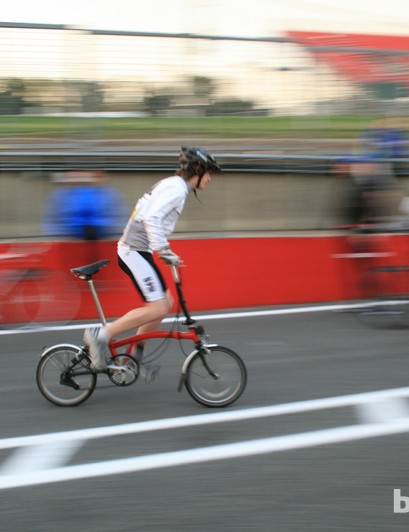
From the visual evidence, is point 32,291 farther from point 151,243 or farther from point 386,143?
point 386,143

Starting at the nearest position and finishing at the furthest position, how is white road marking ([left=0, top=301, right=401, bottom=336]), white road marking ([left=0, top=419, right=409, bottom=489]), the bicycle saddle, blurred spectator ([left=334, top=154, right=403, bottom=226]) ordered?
white road marking ([left=0, top=419, right=409, bottom=489]) < the bicycle saddle < white road marking ([left=0, top=301, right=401, bottom=336]) < blurred spectator ([left=334, top=154, right=403, bottom=226])

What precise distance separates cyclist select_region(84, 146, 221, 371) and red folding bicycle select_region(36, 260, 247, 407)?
91 mm

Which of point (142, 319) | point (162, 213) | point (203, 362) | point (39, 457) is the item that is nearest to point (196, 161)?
point (162, 213)

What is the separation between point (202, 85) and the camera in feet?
34.8

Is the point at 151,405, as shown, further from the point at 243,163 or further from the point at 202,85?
the point at 202,85

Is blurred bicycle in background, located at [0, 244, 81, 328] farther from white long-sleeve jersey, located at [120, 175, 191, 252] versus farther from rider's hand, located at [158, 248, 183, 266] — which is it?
rider's hand, located at [158, 248, 183, 266]

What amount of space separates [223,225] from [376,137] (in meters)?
2.23

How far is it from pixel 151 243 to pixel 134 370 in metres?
0.96

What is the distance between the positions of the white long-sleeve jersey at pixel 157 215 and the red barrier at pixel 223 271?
9.92 ft

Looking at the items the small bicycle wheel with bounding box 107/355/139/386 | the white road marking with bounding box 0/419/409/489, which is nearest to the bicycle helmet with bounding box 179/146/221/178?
the small bicycle wheel with bounding box 107/355/139/386

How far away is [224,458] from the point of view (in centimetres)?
468

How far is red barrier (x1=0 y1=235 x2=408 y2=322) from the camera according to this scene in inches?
342

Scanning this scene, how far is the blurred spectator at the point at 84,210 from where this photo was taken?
859 cm

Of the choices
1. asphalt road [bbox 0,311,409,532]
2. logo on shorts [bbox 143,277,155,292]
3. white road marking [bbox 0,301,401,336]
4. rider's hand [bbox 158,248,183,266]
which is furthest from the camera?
white road marking [bbox 0,301,401,336]
